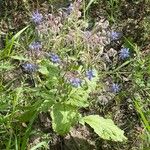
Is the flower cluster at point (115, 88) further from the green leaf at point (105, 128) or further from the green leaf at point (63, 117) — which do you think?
the green leaf at point (63, 117)

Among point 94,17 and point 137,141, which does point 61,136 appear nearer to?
point 137,141

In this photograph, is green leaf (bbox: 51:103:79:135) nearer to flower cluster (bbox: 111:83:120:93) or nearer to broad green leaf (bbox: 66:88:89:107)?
broad green leaf (bbox: 66:88:89:107)

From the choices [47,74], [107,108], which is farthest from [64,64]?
[107,108]

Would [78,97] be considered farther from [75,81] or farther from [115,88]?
[115,88]

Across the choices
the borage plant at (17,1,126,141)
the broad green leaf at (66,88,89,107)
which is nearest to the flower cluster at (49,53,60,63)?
the borage plant at (17,1,126,141)

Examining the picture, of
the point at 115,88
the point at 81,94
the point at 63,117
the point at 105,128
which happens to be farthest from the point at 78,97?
the point at 115,88

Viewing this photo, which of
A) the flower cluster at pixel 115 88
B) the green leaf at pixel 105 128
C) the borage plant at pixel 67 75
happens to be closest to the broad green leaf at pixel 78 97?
the borage plant at pixel 67 75
